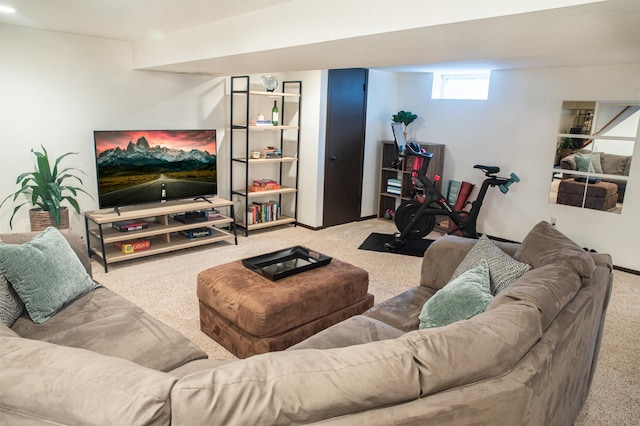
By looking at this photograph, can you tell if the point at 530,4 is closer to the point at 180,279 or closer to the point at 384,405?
the point at 384,405

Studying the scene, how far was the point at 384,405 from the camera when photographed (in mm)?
1223

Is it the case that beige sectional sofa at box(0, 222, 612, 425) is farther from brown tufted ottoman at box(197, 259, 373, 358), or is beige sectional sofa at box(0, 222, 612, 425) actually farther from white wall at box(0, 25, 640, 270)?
white wall at box(0, 25, 640, 270)

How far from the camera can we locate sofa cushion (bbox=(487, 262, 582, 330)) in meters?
1.76

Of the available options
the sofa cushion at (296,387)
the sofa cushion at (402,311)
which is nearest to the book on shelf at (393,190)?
the sofa cushion at (402,311)

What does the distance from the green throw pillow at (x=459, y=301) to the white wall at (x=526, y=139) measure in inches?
131

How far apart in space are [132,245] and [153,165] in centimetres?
86

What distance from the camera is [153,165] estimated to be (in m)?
4.69

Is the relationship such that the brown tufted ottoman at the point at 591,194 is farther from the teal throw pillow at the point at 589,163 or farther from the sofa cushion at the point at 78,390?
the sofa cushion at the point at 78,390

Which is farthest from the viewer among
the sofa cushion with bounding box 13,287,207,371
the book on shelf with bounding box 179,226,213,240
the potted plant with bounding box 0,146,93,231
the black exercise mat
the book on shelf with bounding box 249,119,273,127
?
the book on shelf with bounding box 249,119,273,127

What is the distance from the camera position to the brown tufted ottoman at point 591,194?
4.79 m

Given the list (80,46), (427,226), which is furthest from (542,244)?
(80,46)

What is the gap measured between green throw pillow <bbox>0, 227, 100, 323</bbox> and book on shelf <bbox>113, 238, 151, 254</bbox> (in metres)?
1.86

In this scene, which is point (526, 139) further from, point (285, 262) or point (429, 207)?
point (285, 262)

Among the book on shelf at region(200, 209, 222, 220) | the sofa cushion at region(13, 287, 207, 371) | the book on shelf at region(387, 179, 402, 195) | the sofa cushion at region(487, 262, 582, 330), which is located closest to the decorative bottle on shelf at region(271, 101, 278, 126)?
the book on shelf at region(200, 209, 222, 220)
